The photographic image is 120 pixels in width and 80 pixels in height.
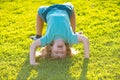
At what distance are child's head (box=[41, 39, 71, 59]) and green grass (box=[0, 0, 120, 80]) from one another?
9 centimetres

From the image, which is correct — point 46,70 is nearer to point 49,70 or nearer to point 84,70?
point 49,70

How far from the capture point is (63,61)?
547 cm

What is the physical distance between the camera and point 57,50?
5.23 metres

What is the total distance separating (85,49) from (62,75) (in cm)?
61

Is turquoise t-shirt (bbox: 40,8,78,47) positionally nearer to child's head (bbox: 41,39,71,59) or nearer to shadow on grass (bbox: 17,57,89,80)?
child's head (bbox: 41,39,71,59)

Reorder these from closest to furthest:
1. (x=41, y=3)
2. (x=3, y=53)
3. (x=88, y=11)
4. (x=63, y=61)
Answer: (x=63, y=61)
(x=3, y=53)
(x=88, y=11)
(x=41, y=3)

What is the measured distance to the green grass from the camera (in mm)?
5160

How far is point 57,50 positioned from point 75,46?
844mm

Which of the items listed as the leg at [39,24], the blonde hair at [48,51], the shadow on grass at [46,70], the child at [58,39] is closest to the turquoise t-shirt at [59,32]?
the child at [58,39]

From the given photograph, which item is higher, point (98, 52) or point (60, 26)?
point (60, 26)

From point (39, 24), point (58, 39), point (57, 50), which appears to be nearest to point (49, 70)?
point (57, 50)

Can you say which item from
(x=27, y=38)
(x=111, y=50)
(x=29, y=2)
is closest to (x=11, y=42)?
(x=27, y=38)

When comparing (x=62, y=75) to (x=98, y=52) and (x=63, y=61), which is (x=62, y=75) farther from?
(x=98, y=52)

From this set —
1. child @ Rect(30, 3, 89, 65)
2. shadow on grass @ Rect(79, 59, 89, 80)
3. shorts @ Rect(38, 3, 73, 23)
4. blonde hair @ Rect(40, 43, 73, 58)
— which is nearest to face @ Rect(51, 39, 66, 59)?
child @ Rect(30, 3, 89, 65)
